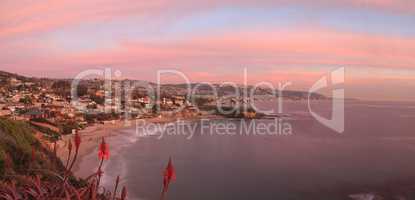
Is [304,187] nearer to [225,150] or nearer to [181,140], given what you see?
[225,150]

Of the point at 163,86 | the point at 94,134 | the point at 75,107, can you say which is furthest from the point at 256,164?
the point at 163,86

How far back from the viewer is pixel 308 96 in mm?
102000

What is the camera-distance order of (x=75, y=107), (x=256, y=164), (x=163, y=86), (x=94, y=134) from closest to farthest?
(x=256, y=164) → (x=94, y=134) → (x=75, y=107) → (x=163, y=86)

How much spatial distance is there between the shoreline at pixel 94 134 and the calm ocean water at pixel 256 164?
78cm

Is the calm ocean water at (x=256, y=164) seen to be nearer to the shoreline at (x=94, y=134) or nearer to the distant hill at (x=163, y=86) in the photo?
the shoreline at (x=94, y=134)

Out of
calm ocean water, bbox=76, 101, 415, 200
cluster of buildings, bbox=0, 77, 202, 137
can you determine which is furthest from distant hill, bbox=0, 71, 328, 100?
calm ocean water, bbox=76, 101, 415, 200

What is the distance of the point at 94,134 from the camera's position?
23.0m

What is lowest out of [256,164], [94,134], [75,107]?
[256,164]

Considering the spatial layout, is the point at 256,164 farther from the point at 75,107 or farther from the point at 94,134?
the point at 75,107

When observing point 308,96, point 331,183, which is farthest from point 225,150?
point 308,96

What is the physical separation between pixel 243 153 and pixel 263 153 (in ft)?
3.73

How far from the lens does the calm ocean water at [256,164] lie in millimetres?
11828

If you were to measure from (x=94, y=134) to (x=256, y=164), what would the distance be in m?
11.7

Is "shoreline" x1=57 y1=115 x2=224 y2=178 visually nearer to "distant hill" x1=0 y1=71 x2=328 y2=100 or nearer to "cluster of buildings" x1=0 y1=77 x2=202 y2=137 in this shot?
"cluster of buildings" x1=0 y1=77 x2=202 y2=137
